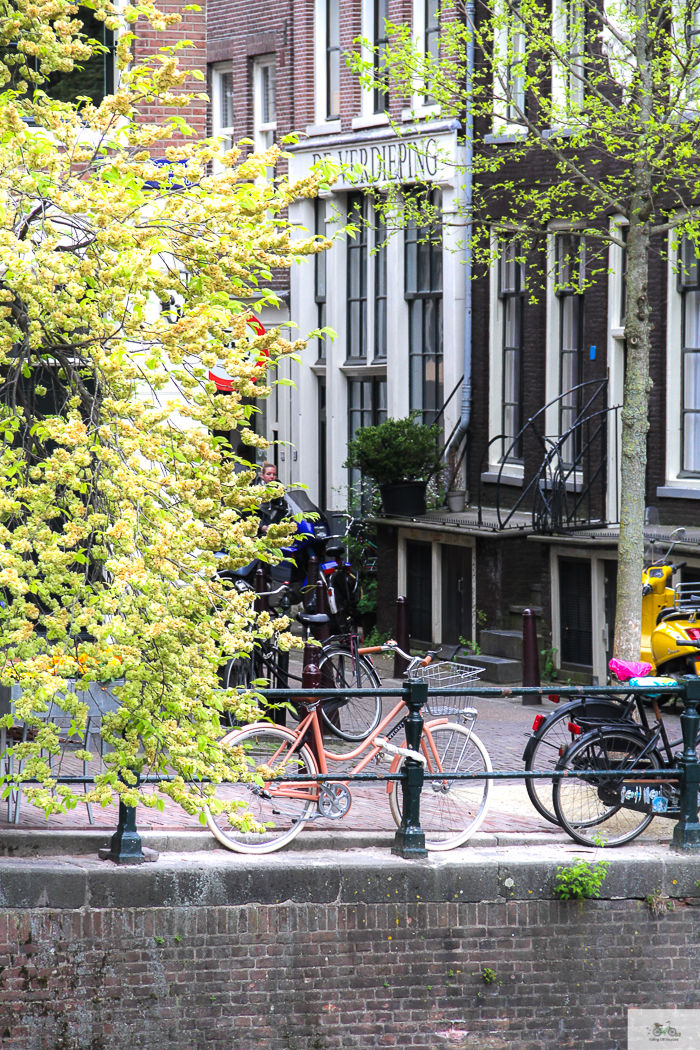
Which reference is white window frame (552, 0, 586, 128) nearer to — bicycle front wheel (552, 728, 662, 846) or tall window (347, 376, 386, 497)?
bicycle front wheel (552, 728, 662, 846)

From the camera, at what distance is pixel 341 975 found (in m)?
6.58

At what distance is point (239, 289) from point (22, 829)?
289cm

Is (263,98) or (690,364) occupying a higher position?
(263,98)

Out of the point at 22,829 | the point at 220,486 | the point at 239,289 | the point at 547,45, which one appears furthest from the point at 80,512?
the point at 547,45

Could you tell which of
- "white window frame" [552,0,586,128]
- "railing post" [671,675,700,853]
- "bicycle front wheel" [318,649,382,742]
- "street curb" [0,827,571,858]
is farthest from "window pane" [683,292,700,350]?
"street curb" [0,827,571,858]

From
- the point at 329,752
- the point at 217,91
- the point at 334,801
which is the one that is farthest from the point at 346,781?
the point at 217,91

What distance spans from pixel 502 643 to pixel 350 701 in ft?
15.9

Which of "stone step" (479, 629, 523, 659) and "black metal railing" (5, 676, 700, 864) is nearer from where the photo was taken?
"black metal railing" (5, 676, 700, 864)

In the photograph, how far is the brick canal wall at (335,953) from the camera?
6.32 m

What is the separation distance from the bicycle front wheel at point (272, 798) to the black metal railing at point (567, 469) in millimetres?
6697

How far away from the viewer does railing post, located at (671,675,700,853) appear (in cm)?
702

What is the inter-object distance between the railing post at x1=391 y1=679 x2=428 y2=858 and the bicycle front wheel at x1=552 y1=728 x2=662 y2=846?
767 millimetres

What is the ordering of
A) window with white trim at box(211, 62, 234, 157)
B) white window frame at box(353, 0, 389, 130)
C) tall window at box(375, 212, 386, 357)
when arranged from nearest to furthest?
white window frame at box(353, 0, 389, 130) < tall window at box(375, 212, 386, 357) < window with white trim at box(211, 62, 234, 157)

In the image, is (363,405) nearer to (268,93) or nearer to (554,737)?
(268,93)
